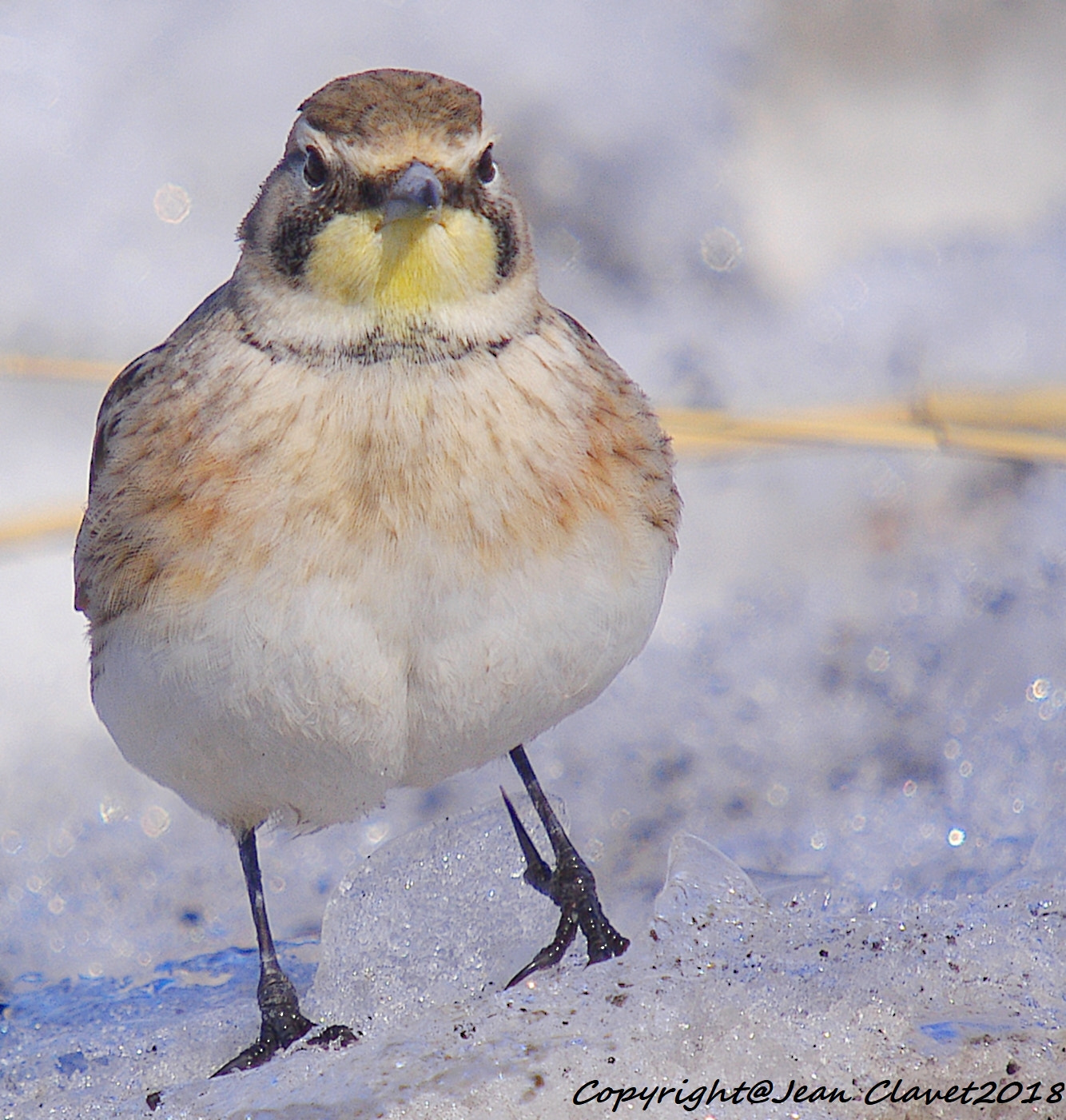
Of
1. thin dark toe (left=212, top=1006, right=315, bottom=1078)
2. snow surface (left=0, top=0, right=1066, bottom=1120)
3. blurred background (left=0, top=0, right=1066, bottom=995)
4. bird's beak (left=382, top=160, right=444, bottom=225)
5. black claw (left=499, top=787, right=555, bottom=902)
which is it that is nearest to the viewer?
bird's beak (left=382, top=160, right=444, bottom=225)

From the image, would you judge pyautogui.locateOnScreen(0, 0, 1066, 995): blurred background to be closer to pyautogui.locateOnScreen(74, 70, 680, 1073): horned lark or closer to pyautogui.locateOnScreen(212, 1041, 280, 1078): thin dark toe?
pyautogui.locateOnScreen(212, 1041, 280, 1078): thin dark toe

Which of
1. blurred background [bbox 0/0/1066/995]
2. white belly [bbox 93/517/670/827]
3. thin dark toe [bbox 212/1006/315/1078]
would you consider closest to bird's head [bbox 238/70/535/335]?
white belly [bbox 93/517/670/827]

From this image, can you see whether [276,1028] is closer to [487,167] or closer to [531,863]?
[531,863]

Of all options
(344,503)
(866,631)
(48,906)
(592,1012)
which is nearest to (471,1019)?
(592,1012)

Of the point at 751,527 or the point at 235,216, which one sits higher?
the point at 235,216

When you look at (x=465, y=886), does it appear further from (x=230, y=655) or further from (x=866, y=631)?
(x=866, y=631)

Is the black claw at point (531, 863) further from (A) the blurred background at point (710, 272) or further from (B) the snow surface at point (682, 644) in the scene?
(A) the blurred background at point (710, 272)
